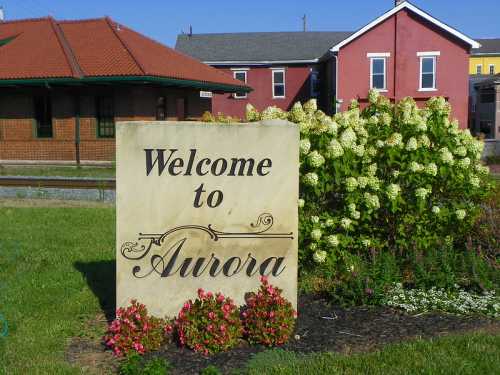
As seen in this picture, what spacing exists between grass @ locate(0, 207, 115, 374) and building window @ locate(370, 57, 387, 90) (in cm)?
2468

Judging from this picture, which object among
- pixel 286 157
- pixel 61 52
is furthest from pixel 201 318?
pixel 61 52

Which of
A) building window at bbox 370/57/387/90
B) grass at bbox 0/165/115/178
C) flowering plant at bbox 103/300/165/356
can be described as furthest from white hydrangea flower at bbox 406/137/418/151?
building window at bbox 370/57/387/90

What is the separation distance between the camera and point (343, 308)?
19.2 feet

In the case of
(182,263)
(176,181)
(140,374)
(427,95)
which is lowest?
(140,374)

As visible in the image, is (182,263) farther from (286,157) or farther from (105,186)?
(105,186)

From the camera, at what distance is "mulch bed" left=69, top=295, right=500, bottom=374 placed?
483 cm

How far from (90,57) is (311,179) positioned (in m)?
19.8

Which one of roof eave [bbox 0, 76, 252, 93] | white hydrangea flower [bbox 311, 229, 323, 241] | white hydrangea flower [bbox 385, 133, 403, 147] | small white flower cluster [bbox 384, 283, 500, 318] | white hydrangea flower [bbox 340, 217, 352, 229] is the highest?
roof eave [bbox 0, 76, 252, 93]

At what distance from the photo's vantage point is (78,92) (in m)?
24.2

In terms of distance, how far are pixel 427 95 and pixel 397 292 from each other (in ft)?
95.5

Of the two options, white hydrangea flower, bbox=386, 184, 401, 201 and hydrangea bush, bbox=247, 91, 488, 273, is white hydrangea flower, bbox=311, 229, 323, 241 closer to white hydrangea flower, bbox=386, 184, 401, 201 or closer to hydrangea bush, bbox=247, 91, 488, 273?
hydrangea bush, bbox=247, 91, 488, 273

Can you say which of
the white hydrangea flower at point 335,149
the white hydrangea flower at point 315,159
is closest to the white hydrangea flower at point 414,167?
the white hydrangea flower at point 335,149

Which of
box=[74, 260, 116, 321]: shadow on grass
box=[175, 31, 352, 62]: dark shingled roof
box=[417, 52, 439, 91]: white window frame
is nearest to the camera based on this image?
box=[74, 260, 116, 321]: shadow on grass

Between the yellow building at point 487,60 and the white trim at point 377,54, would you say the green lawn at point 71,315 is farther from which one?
the yellow building at point 487,60
